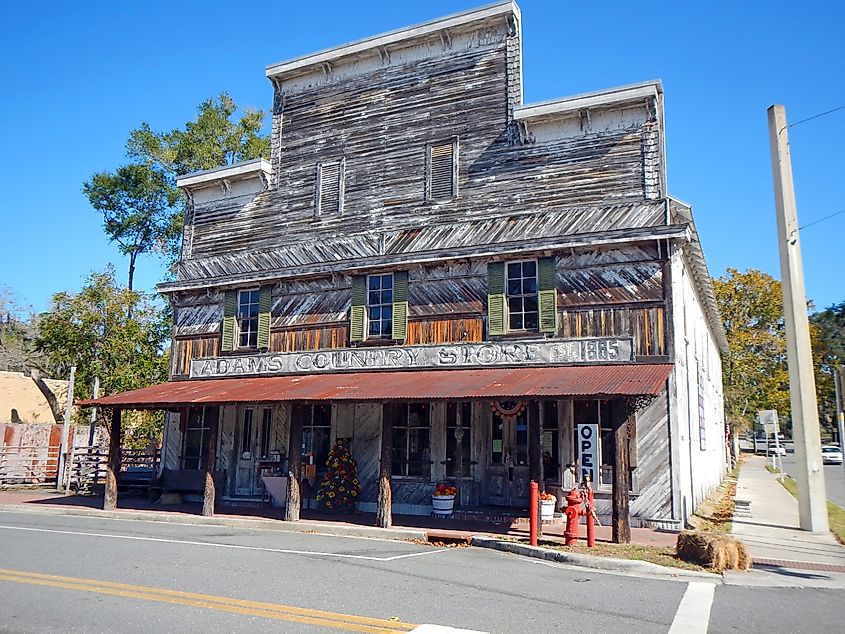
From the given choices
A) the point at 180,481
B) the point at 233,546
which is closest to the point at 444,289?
the point at 233,546

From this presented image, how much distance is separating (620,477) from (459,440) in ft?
16.6

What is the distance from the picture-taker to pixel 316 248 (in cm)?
A: 1938

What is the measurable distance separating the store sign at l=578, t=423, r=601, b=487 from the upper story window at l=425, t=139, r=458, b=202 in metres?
6.63

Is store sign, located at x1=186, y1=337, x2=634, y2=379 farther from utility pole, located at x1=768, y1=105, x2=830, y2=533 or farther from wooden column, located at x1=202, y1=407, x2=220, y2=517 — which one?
utility pole, located at x1=768, y1=105, x2=830, y2=533

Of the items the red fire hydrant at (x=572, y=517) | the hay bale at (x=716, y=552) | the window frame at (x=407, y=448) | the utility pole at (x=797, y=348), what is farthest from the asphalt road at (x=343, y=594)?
the utility pole at (x=797, y=348)

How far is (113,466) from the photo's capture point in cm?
1802

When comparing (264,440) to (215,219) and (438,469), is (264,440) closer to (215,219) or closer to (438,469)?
(438,469)

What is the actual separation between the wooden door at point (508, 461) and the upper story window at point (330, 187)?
7503 mm

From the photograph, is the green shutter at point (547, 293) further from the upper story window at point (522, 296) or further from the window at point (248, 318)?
the window at point (248, 318)

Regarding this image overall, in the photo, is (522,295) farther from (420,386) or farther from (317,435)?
(317,435)

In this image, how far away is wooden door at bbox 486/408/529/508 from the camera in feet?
51.3

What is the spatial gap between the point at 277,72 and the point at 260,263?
5.64 meters

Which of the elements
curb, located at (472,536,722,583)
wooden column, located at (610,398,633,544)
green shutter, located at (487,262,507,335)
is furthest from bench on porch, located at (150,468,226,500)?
wooden column, located at (610,398,633,544)

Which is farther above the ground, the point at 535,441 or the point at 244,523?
the point at 535,441
